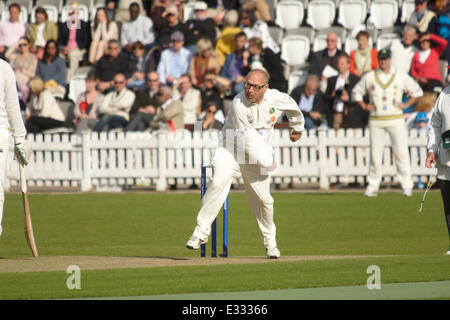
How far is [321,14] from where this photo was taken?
26.0 metres

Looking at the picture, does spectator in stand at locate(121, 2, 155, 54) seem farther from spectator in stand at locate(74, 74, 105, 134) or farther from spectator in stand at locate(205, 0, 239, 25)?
spectator in stand at locate(205, 0, 239, 25)

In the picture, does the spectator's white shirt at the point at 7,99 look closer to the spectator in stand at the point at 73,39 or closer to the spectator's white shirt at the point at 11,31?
the spectator in stand at the point at 73,39

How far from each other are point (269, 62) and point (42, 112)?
597 cm

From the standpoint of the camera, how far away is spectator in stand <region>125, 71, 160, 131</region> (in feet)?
78.1

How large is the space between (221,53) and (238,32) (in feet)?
2.34

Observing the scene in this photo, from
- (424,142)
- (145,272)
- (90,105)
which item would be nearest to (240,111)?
(145,272)

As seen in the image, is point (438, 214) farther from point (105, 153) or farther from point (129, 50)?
point (129, 50)

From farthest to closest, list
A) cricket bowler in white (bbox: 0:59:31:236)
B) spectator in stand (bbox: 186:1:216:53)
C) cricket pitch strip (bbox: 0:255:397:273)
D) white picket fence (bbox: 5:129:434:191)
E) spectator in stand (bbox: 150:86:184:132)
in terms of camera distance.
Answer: spectator in stand (bbox: 186:1:216:53)
spectator in stand (bbox: 150:86:184:132)
white picket fence (bbox: 5:129:434:191)
cricket pitch strip (bbox: 0:255:397:273)
cricket bowler in white (bbox: 0:59:31:236)

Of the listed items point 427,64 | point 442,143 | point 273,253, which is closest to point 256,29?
point 427,64

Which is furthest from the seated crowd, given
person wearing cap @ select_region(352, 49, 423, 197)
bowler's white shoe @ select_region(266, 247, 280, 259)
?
bowler's white shoe @ select_region(266, 247, 280, 259)

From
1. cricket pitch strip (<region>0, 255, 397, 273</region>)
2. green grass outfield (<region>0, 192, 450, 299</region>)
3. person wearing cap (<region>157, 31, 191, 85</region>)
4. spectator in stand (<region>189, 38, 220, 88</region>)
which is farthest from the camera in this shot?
person wearing cap (<region>157, 31, 191, 85</region>)

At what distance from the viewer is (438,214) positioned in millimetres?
16906

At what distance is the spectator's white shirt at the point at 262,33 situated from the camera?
24.0 metres

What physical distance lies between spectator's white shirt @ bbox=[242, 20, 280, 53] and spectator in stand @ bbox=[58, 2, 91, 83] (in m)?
5.11
